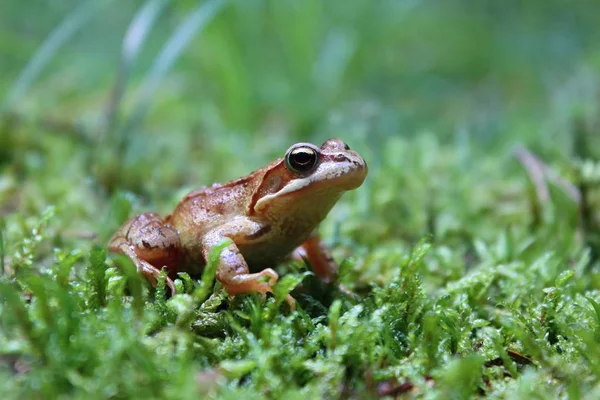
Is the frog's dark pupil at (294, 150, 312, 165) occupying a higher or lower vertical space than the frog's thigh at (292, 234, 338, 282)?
higher

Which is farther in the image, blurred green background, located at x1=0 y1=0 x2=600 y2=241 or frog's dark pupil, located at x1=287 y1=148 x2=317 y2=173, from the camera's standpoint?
blurred green background, located at x1=0 y1=0 x2=600 y2=241

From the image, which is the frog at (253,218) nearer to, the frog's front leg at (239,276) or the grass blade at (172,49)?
the frog's front leg at (239,276)

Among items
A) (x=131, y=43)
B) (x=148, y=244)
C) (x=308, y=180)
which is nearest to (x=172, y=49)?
(x=131, y=43)

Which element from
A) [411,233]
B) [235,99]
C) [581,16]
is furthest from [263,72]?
[581,16]

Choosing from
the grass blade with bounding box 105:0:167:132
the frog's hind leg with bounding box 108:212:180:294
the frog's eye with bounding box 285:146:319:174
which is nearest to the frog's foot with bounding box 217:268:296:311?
the frog's hind leg with bounding box 108:212:180:294

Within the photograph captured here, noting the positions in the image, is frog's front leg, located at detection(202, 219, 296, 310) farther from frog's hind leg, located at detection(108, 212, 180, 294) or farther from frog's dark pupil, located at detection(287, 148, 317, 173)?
frog's dark pupil, located at detection(287, 148, 317, 173)

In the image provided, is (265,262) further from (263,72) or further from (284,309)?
(263,72)

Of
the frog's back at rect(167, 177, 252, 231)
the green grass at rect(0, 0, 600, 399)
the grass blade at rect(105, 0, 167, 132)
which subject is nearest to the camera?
the green grass at rect(0, 0, 600, 399)
